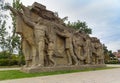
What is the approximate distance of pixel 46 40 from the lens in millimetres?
15414

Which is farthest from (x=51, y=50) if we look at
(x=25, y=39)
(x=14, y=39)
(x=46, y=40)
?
(x=14, y=39)

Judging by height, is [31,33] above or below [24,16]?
below

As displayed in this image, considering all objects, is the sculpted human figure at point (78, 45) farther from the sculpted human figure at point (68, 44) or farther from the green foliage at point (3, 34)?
the green foliage at point (3, 34)

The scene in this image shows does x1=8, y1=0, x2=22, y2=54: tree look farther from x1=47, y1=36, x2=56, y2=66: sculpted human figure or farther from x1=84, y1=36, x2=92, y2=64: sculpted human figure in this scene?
x1=47, y1=36, x2=56, y2=66: sculpted human figure

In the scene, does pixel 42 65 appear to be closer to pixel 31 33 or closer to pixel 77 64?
pixel 31 33

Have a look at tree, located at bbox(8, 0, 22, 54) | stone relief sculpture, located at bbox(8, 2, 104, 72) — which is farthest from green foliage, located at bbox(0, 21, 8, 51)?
stone relief sculpture, located at bbox(8, 2, 104, 72)

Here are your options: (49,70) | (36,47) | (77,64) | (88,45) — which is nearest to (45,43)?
(36,47)

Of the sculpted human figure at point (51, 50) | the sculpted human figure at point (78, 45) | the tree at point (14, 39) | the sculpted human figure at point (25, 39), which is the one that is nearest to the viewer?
the sculpted human figure at point (25, 39)

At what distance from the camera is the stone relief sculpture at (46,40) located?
14758 mm

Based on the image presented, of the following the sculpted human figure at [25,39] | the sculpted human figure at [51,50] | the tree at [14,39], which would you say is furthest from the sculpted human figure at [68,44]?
the tree at [14,39]

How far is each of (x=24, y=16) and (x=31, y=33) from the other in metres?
1.19

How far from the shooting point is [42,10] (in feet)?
54.2

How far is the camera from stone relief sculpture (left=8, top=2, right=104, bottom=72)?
1476 cm

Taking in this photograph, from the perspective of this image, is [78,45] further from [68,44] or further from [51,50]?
[51,50]
